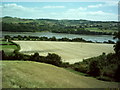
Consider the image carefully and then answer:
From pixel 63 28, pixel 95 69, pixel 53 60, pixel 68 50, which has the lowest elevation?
pixel 68 50

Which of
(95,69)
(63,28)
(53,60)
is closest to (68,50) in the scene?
(53,60)

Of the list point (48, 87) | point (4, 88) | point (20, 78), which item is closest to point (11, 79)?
point (20, 78)

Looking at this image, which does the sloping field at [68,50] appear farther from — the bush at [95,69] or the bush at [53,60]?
the bush at [95,69]

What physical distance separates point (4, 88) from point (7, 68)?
3.43m

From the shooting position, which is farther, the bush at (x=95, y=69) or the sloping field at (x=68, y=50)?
the sloping field at (x=68, y=50)

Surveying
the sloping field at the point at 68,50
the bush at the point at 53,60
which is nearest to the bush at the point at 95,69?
the bush at the point at 53,60

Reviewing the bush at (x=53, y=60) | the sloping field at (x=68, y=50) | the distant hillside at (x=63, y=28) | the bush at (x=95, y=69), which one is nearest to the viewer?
the bush at (x=95, y=69)

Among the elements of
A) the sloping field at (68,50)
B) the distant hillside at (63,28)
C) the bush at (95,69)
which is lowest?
the sloping field at (68,50)

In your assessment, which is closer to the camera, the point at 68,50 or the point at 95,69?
the point at 95,69

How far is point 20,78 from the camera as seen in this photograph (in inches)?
424

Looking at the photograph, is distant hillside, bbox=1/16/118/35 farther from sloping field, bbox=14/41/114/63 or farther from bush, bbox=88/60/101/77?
bush, bbox=88/60/101/77

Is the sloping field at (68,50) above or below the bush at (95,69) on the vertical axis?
below

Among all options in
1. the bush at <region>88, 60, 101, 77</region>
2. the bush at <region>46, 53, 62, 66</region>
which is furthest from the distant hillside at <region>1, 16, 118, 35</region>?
the bush at <region>88, 60, 101, 77</region>

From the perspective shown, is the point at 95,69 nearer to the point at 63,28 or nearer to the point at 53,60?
the point at 53,60
